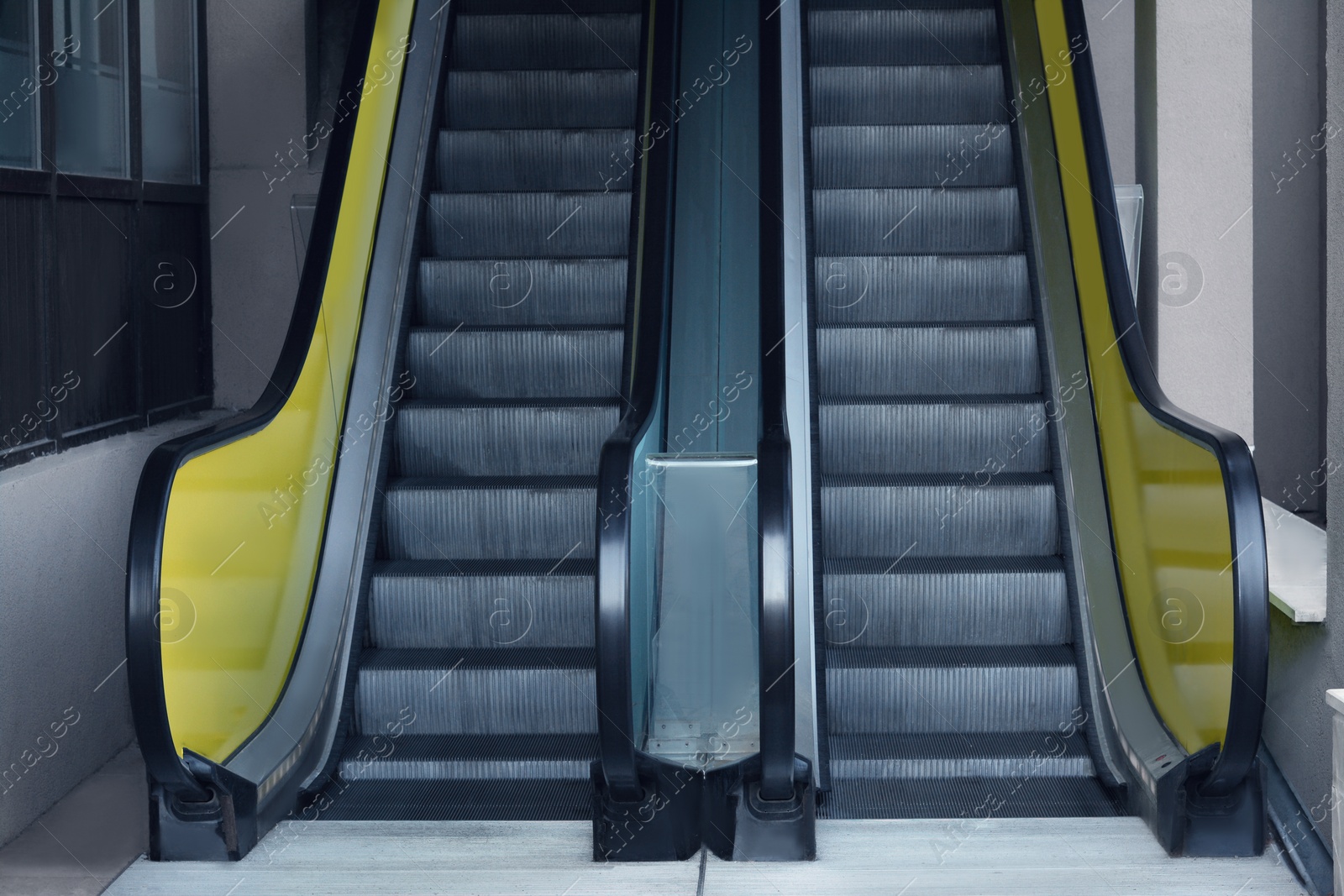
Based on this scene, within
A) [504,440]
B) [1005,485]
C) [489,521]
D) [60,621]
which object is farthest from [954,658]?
[60,621]

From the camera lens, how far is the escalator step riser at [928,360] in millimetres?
4465

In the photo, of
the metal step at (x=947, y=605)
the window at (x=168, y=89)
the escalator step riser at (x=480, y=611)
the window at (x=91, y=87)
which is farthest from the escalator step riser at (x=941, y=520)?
the window at (x=168, y=89)

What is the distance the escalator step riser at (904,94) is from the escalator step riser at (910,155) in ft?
0.59

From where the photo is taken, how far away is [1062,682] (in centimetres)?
372

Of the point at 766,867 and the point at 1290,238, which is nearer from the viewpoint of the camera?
the point at 766,867

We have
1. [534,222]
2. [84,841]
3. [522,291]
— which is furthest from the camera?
[534,222]

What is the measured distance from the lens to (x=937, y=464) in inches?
169

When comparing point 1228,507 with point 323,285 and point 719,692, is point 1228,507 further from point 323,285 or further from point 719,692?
point 323,285

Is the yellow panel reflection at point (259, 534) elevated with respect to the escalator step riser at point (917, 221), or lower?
lower

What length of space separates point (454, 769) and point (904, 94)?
3.44 metres

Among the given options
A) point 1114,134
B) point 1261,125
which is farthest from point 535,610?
point 1261,125

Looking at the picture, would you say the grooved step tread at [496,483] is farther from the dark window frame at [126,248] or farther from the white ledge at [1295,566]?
the white ledge at [1295,566]

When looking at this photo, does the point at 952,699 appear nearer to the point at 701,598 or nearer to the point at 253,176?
the point at 701,598

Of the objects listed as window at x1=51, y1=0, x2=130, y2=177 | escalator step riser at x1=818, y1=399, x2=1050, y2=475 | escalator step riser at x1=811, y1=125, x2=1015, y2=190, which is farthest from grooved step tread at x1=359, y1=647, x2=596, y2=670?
escalator step riser at x1=811, y1=125, x2=1015, y2=190
